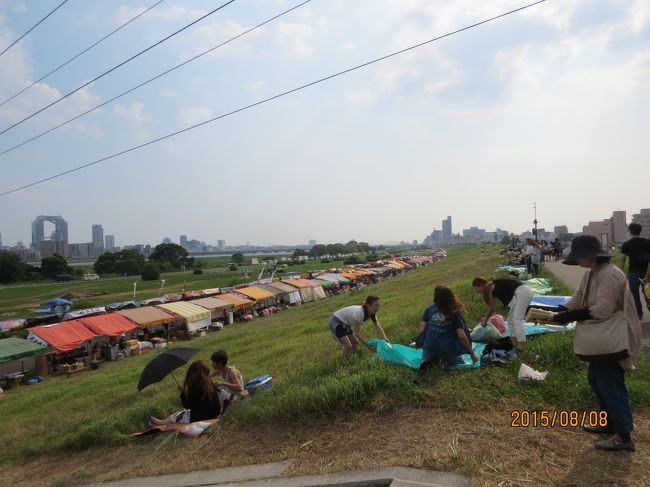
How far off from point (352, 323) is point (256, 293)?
2599 centimetres

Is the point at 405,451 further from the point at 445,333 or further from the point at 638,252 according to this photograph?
the point at 638,252

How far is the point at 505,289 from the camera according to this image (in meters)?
5.74

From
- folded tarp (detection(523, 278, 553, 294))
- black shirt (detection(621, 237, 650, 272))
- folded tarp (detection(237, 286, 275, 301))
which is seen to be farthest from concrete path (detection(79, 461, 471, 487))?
folded tarp (detection(237, 286, 275, 301))

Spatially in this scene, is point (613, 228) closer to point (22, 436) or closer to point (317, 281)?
point (317, 281)

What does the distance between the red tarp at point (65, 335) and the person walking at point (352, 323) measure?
16.1 meters

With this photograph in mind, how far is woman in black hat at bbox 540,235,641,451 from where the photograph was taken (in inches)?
115

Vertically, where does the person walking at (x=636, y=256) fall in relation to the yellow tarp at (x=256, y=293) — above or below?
above

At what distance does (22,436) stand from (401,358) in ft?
25.7

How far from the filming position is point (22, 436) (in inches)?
324

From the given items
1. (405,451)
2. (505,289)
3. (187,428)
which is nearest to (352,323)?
(505,289)

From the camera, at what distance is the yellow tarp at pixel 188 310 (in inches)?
940

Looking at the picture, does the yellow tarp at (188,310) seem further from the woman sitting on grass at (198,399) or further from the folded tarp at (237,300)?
the woman sitting on grass at (198,399)
